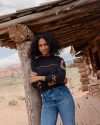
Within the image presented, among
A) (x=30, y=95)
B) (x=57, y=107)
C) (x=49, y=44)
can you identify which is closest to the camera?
(x=57, y=107)

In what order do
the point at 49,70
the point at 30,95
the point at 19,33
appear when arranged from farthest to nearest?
the point at 19,33 < the point at 30,95 < the point at 49,70

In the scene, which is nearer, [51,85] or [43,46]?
[51,85]

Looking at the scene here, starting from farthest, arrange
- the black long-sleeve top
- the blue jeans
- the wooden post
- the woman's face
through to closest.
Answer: the wooden post
the woman's face
the black long-sleeve top
the blue jeans

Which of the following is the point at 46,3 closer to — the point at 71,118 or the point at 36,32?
the point at 36,32

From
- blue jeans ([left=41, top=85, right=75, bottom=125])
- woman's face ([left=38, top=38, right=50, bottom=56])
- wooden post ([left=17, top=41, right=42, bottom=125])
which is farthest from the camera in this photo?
wooden post ([left=17, top=41, right=42, bottom=125])

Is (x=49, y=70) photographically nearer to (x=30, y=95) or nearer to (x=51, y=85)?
(x=51, y=85)

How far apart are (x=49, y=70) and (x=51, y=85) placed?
22cm

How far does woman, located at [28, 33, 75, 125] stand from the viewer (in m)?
1.94

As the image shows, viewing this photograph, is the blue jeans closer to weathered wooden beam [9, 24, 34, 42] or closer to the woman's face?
the woman's face

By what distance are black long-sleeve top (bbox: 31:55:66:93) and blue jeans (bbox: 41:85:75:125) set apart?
118 mm

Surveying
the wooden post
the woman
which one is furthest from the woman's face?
the wooden post

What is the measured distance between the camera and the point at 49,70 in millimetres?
2127

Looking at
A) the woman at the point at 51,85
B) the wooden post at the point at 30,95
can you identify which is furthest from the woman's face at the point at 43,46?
the wooden post at the point at 30,95

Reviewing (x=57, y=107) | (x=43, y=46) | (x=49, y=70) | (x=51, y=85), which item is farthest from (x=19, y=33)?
(x=57, y=107)
